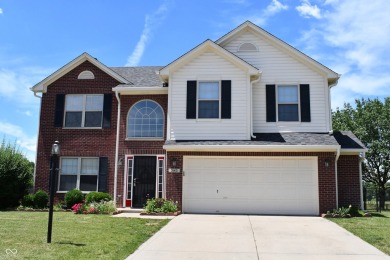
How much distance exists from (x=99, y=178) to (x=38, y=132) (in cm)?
373

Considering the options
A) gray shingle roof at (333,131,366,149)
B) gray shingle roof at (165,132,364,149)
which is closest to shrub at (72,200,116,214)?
gray shingle roof at (165,132,364,149)

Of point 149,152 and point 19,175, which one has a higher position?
point 149,152

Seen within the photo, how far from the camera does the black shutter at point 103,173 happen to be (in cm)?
1680

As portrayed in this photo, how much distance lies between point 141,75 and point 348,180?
10640 mm

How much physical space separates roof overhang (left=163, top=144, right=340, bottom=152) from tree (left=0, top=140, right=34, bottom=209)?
7.22 metres

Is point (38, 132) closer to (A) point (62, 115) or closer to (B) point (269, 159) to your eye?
(A) point (62, 115)

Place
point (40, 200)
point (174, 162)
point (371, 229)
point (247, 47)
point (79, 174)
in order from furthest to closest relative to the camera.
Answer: point (247, 47) → point (79, 174) → point (40, 200) → point (174, 162) → point (371, 229)

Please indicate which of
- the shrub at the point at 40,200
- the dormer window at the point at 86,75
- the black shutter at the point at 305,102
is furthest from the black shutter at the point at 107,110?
the black shutter at the point at 305,102

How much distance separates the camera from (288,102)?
16578 millimetres

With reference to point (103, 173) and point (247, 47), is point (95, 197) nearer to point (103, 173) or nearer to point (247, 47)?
point (103, 173)

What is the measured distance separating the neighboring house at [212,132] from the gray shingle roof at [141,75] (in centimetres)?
16

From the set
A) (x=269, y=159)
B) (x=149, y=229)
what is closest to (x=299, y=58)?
(x=269, y=159)

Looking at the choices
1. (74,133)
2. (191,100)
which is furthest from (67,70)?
(191,100)

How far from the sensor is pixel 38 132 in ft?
58.4
